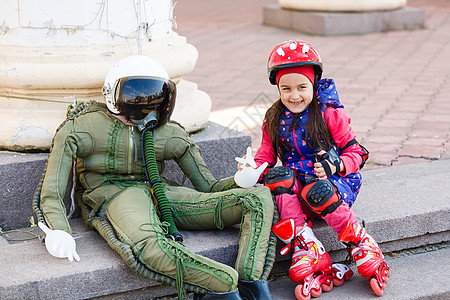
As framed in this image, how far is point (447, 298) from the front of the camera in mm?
2693

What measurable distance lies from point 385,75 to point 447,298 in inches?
153

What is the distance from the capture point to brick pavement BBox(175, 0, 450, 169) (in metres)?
4.46

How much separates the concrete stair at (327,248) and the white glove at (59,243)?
0.05 metres

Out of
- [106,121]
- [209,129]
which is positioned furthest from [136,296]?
[209,129]

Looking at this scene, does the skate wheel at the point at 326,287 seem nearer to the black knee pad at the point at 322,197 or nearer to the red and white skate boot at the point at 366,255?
the red and white skate boot at the point at 366,255

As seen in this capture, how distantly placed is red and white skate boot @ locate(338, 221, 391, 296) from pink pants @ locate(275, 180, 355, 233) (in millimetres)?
30

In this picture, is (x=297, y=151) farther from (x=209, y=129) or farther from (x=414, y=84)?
(x=414, y=84)

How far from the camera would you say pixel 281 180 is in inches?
109

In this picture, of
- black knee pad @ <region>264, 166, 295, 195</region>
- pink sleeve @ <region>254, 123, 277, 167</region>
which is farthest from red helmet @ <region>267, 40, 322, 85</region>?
black knee pad @ <region>264, 166, 295, 195</region>

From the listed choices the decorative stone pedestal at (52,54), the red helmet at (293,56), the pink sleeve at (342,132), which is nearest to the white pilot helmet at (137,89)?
the decorative stone pedestal at (52,54)

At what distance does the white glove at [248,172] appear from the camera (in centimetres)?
277

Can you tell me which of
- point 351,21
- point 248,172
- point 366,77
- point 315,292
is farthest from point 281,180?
point 351,21

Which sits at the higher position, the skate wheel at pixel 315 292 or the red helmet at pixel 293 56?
the red helmet at pixel 293 56

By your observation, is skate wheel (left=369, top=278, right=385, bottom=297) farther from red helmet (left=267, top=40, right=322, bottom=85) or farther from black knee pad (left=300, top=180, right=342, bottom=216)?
red helmet (left=267, top=40, right=322, bottom=85)
